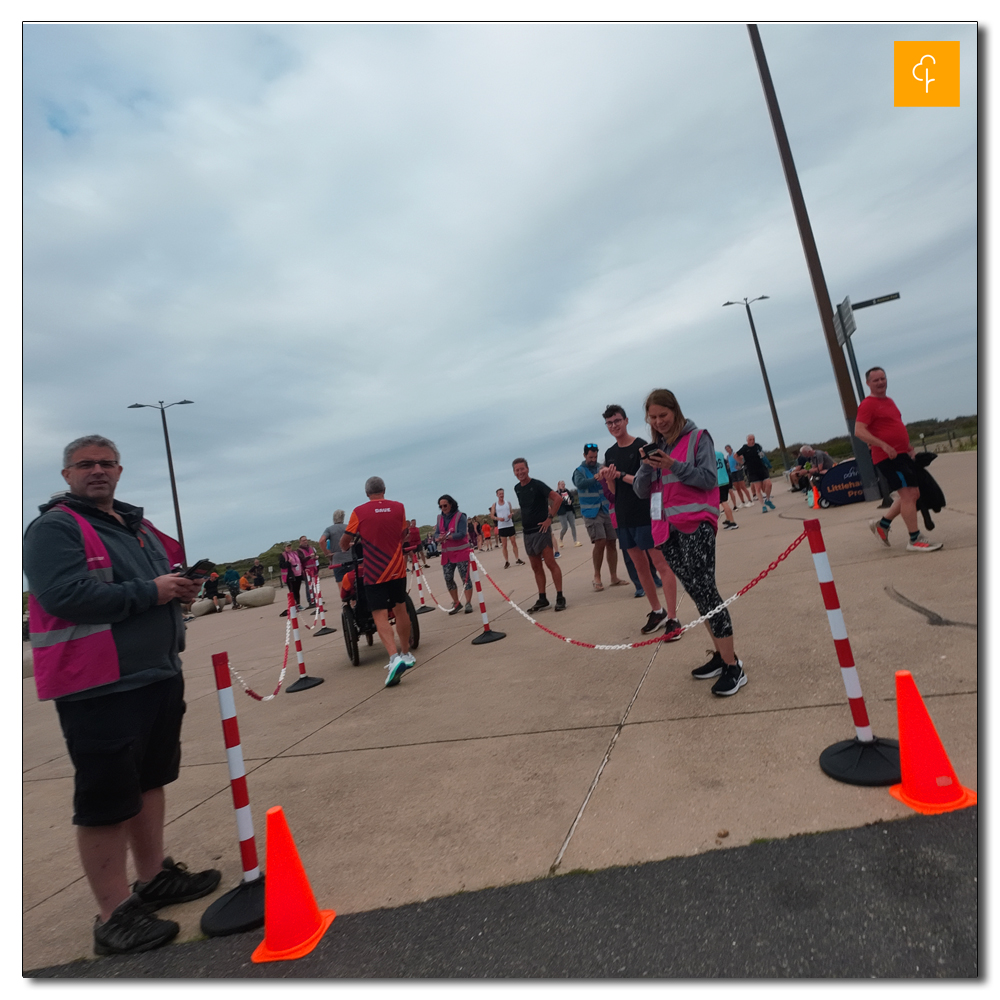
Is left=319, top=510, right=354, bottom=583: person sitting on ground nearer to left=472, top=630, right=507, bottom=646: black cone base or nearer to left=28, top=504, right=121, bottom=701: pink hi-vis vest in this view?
left=472, top=630, right=507, bottom=646: black cone base

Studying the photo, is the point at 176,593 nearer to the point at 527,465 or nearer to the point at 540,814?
the point at 540,814

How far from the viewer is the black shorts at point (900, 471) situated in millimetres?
6234

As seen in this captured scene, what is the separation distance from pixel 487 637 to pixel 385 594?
1380mm

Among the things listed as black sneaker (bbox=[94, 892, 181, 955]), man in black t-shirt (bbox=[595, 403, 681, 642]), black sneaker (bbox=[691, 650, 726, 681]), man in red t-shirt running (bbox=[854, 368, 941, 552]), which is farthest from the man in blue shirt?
black sneaker (bbox=[94, 892, 181, 955])

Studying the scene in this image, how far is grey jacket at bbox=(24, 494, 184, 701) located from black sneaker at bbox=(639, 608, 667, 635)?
3987 mm

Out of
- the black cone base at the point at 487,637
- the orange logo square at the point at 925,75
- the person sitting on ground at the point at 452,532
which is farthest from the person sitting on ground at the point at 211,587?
the person sitting on ground at the point at 452,532

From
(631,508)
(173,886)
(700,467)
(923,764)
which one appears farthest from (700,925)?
(631,508)

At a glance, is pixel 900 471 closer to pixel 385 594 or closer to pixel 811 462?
pixel 385 594

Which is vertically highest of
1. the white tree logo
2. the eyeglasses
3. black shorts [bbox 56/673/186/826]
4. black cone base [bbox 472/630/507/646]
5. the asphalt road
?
the white tree logo

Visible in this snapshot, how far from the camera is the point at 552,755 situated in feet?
11.3

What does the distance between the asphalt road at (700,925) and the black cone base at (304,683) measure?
3.94 m

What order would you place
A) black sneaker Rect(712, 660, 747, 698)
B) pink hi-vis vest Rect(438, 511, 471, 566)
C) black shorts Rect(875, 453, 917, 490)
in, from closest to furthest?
black sneaker Rect(712, 660, 747, 698) < black shorts Rect(875, 453, 917, 490) < pink hi-vis vest Rect(438, 511, 471, 566)

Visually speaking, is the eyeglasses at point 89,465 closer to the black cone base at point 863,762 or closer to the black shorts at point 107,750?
the black shorts at point 107,750

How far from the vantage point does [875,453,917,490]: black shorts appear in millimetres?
6234
